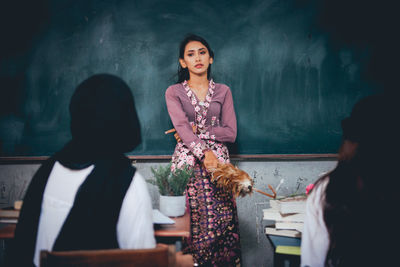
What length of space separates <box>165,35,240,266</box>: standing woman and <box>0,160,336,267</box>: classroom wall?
614 millimetres

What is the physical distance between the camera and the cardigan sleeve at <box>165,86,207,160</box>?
2188 millimetres

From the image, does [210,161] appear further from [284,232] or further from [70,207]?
[70,207]

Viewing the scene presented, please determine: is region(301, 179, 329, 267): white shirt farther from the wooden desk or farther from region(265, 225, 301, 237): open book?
the wooden desk

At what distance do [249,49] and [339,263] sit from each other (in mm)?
2187

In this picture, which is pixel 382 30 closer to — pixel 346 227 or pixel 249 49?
pixel 249 49

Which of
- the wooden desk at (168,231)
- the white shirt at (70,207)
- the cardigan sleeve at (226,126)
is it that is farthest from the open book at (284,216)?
the cardigan sleeve at (226,126)

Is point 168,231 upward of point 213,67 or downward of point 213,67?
downward

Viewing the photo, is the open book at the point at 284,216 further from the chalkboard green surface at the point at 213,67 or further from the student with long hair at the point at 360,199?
the chalkboard green surface at the point at 213,67

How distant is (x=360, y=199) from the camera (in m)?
0.99

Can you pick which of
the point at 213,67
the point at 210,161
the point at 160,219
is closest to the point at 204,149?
the point at 210,161

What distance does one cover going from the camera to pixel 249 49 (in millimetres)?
2824

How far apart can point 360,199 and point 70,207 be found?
0.95 meters

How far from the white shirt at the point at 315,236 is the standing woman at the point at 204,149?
3.75 ft

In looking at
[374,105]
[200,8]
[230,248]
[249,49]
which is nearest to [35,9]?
[200,8]
